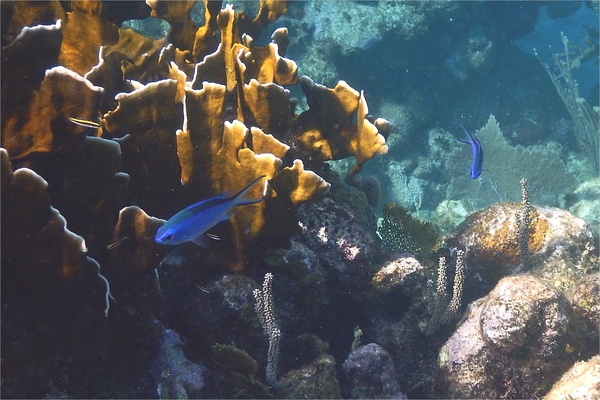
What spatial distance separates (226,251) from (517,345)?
2015mm

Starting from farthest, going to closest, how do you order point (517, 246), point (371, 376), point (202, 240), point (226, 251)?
point (517, 246) → point (371, 376) → point (226, 251) → point (202, 240)

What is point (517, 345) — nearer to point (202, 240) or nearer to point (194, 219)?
point (202, 240)

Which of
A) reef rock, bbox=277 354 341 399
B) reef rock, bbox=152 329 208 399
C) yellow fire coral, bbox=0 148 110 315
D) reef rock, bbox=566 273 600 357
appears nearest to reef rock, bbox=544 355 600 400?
reef rock, bbox=566 273 600 357

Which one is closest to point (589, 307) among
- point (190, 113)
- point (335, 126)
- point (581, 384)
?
point (581, 384)

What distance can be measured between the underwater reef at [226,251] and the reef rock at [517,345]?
10 millimetres

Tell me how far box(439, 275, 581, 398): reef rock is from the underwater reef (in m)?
0.01

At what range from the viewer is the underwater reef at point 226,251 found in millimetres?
1922

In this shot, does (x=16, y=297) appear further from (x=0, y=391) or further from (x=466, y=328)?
(x=466, y=328)

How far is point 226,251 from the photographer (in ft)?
8.55

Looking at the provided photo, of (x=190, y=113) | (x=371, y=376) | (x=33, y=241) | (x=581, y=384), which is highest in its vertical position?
(x=190, y=113)

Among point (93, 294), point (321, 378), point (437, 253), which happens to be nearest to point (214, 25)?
point (93, 294)

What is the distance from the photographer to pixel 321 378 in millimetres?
2479

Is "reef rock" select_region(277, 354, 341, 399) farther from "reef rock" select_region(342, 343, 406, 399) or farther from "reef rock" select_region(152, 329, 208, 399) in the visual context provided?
"reef rock" select_region(152, 329, 208, 399)

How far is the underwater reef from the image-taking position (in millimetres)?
1922
